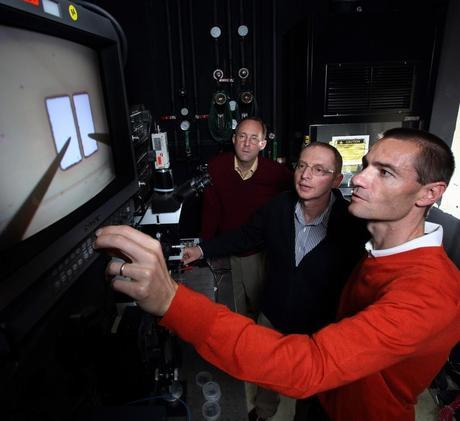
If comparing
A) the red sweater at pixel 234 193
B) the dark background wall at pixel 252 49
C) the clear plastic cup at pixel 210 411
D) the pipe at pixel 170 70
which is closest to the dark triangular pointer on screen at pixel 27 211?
the clear plastic cup at pixel 210 411

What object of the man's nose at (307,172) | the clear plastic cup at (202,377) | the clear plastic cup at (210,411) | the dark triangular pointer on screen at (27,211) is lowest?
the clear plastic cup at (210,411)

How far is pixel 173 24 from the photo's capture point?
9.39 feet

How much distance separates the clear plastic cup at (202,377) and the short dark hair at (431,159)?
2.97ft

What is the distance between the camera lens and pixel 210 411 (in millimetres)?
964

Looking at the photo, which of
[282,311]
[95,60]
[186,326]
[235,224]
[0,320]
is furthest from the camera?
[235,224]

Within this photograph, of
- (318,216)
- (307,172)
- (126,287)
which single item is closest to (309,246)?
(318,216)

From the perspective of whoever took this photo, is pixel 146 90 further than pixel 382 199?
Yes

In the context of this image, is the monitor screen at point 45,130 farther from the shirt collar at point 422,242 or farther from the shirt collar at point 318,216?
the shirt collar at point 318,216

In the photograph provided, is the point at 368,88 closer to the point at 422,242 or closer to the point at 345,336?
the point at 422,242

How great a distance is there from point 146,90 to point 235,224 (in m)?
1.42

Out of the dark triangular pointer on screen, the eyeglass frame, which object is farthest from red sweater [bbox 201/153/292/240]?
the dark triangular pointer on screen

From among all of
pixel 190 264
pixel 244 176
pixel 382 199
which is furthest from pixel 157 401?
pixel 244 176

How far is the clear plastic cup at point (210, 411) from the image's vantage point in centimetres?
94

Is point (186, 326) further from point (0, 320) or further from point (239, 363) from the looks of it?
point (0, 320)
